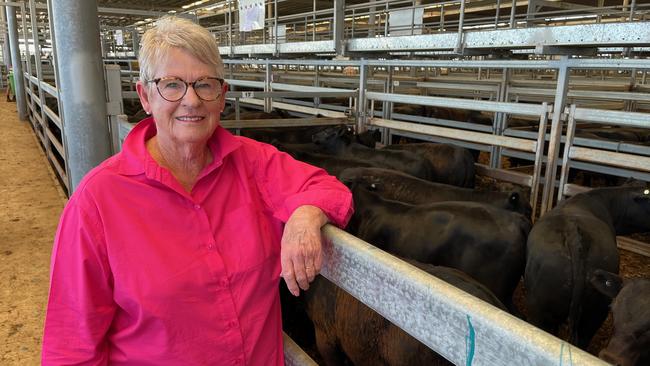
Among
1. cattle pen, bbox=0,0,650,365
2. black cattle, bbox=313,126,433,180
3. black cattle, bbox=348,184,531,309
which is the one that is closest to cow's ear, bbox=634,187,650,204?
cattle pen, bbox=0,0,650,365

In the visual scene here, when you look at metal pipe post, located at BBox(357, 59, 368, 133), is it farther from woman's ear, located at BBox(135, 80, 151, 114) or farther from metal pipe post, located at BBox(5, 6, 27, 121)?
metal pipe post, located at BBox(5, 6, 27, 121)

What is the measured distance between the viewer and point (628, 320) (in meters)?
2.33

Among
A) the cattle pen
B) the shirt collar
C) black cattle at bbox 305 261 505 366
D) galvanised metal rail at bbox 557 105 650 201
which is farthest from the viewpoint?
galvanised metal rail at bbox 557 105 650 201

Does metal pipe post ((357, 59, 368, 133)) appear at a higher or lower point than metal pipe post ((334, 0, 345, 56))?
lower

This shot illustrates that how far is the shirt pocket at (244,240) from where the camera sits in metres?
1.37

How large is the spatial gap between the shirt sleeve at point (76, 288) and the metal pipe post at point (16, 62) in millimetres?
12644

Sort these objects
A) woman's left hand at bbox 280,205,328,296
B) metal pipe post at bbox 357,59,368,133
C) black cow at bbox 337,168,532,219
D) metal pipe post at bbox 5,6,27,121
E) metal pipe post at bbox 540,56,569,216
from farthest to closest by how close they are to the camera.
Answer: metal pipe post at bbox 5,6,27,121 → metal pipe post at bbox 357,59,368,133 → metal pipe post at bbox 540,56,569,216 → black cow at bbox 337,168,532,219 → woman's left hand at bbox 280,205,328,296

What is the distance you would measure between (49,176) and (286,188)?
22.8 ft

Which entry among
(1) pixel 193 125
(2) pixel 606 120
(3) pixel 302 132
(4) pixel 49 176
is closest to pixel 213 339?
(1) pixel 193 125

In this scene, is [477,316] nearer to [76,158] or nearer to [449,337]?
[449,337]

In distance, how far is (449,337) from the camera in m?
0.79

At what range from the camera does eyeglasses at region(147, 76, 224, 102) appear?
4.49 feet

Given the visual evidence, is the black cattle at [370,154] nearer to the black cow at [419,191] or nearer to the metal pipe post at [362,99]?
the metal pipe post at [362,99]

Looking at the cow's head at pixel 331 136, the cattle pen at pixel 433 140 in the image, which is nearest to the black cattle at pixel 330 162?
the cattle pen at pixel 433 140
